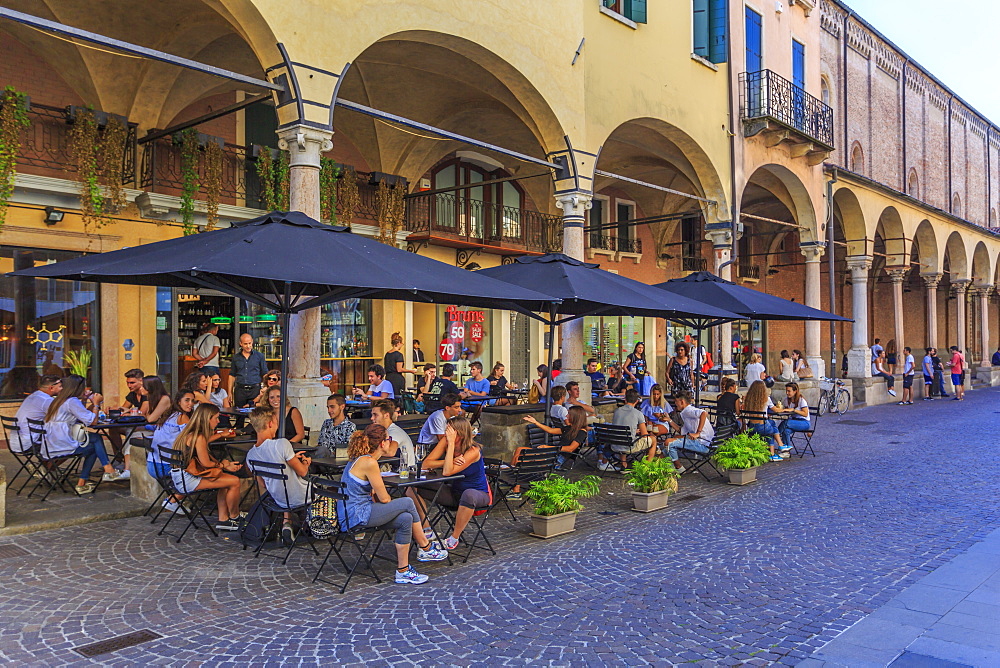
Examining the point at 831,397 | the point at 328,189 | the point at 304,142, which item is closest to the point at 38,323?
the point at 328,189

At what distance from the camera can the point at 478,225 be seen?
18.0 metres

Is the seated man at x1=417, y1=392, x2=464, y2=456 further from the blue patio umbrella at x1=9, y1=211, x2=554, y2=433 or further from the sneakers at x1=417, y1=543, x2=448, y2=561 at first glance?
the sneakers at x1=417, y1=543, x2=448, y2=561

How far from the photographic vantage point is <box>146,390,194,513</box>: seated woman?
22.6 feet

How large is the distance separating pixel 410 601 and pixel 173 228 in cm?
972

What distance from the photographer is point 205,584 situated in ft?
17.3

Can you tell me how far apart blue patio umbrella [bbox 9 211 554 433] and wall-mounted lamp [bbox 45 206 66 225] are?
463cm

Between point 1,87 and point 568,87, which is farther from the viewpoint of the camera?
point 568,87

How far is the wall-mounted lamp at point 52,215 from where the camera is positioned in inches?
428

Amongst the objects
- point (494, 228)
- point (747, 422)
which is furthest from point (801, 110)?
point (747, 422)

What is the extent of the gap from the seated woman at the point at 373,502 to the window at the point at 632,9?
39.0ft

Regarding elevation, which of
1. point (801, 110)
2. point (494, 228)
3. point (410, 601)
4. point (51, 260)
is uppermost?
point (801, 110)

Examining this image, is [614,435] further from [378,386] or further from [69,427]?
[69,427]

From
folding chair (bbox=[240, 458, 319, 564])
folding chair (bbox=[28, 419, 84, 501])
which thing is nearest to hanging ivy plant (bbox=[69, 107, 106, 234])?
folding chair (bbox=[28, 419, 84, 501])

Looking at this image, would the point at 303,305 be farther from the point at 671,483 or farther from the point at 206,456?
the point at 671,483
